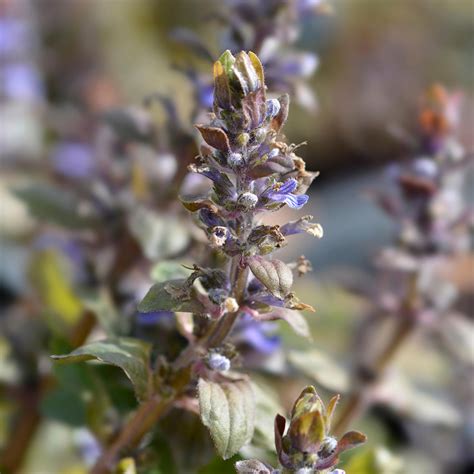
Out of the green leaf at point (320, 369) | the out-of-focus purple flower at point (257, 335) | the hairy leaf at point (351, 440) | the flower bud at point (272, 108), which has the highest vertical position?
the flower bud at point (272, 108)

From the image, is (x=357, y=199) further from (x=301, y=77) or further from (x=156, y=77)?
(x=301, y=77)

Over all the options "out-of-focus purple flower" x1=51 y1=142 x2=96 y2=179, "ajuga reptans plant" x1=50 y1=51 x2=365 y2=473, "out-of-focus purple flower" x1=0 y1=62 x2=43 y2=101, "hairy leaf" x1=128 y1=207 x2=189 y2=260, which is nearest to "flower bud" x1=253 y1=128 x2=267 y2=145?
"ajuga reptans plant" x1=50 y1=51 x2=365 y2=473

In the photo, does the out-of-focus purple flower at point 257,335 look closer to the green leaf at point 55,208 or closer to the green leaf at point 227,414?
the green leaf at point 227,414

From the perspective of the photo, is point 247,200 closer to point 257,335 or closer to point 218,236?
point 218,236

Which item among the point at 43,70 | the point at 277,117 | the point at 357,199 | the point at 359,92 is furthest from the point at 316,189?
the point at 277,117

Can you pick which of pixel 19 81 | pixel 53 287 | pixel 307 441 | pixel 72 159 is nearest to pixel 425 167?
pixel 307 441

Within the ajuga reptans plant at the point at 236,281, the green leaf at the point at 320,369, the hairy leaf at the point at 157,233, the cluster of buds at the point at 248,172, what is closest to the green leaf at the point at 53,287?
the hairy leaf at the point at 157,233
